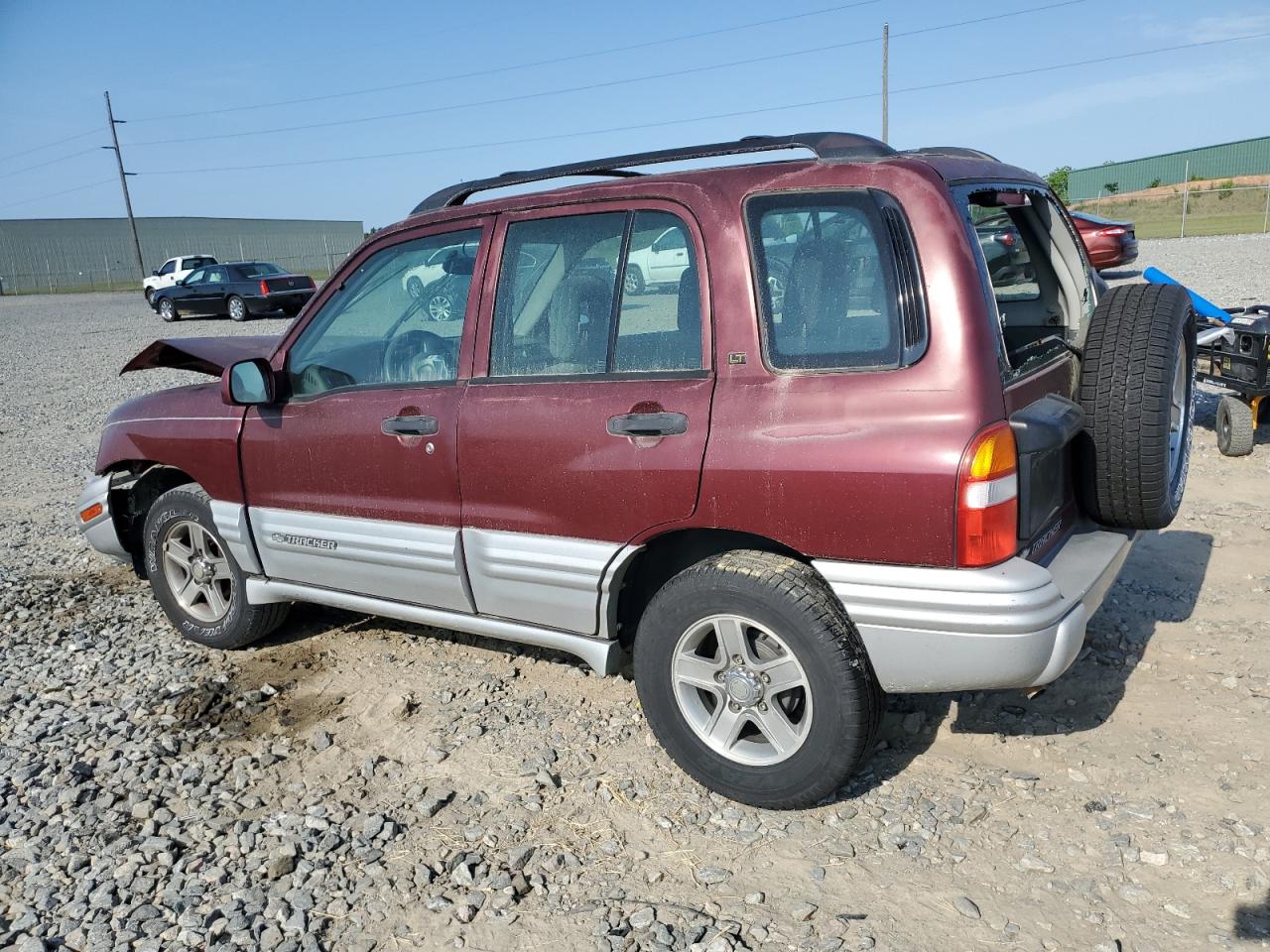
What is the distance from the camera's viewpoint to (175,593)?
473 centimetres

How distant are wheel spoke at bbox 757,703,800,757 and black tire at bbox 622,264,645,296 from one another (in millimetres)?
1420

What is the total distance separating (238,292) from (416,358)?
883 inches

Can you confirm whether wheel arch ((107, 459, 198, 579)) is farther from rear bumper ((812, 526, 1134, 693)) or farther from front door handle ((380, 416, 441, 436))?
rear bumper ((812, 526, 1134, 693))

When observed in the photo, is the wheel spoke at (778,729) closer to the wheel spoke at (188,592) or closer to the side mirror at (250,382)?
the side mirror at (250,382)

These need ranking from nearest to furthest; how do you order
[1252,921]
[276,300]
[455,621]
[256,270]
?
[1252,921]
[455,621]
[276,300]
[256,270]

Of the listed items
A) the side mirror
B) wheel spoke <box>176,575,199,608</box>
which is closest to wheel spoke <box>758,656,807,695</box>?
the side mirror

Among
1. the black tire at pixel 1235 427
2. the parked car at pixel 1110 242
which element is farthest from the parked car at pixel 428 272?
the parked car at pixel 1110 242

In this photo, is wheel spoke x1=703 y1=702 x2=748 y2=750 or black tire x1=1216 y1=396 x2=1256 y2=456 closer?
wheel spoke x1=703 y1=702 x2=748 y2=750

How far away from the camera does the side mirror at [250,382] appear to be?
398 cm

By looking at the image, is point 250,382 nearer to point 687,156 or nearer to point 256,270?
point 687,156

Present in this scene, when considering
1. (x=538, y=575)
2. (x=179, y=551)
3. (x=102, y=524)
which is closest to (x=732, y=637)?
(x=538, y=575)

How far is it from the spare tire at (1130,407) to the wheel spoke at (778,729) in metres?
1.27

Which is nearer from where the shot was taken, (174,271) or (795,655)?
(795,655)

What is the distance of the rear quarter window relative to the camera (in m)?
2.79
